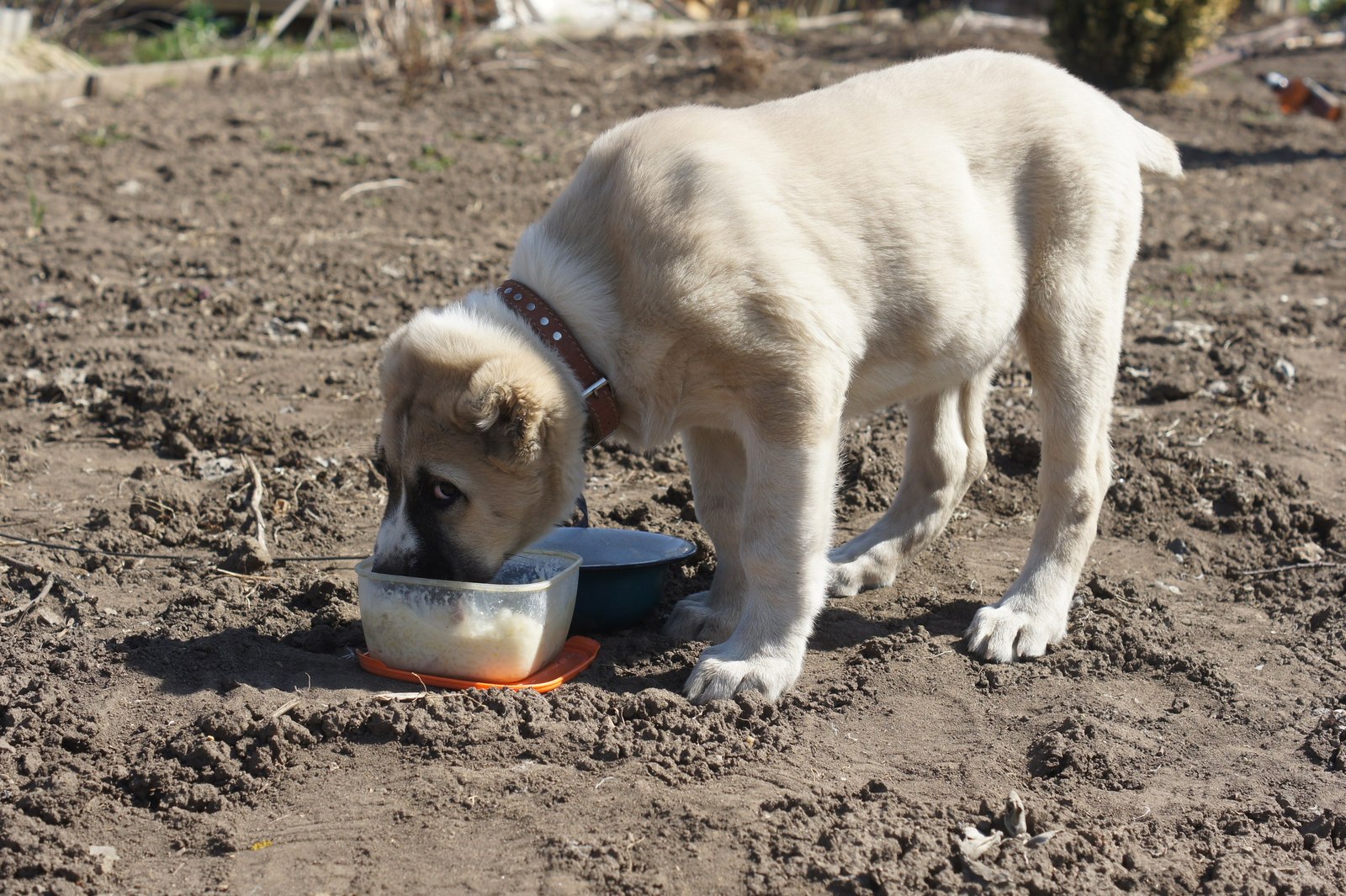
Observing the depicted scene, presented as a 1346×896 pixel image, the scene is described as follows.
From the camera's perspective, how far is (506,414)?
382 centimetres

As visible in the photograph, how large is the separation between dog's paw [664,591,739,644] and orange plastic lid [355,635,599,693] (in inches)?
15.2

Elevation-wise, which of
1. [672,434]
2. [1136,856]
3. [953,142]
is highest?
[953,142]

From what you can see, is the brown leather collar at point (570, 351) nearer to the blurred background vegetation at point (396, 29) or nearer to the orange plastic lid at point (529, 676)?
the orange plastic lid at point (529, 676)

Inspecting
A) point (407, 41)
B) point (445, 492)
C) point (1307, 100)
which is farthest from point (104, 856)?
point (1307, 100)

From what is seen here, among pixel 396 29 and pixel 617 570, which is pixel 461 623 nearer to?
pixel 617 570

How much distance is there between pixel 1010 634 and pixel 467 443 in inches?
79.3

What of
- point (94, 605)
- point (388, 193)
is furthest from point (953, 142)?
point (388, 193)

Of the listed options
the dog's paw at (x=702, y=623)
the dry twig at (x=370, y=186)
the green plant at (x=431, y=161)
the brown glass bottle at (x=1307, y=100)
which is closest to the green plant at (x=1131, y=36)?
the brown glass bottle at (x=1307, y=100)

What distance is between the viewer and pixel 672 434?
4238 millimetres

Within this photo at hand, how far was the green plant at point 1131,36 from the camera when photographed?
43.1 ft

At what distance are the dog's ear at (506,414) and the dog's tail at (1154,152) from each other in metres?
2.62

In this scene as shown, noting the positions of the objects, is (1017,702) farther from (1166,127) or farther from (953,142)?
(1166,127)

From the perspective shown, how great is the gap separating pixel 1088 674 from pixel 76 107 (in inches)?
391

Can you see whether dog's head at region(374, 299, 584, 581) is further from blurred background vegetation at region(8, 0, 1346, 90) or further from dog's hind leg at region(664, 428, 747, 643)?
blurred background vegetation at region(8, 0, 1346, 90)
